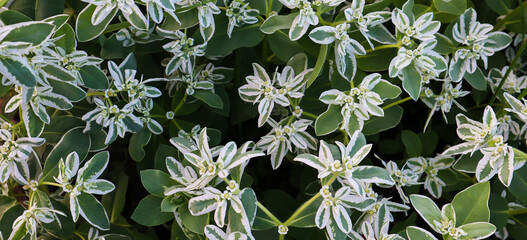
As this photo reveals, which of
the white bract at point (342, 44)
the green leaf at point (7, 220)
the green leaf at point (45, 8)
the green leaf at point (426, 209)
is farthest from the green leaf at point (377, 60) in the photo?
the green leaf at point (7, 220)

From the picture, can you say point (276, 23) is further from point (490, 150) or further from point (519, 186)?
point (519, 186)

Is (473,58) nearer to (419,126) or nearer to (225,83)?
(419,126)

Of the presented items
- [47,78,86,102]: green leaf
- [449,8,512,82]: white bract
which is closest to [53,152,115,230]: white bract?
[47,78,86,102]: green leaf

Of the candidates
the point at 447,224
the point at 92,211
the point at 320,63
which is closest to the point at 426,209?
the point at 447,224

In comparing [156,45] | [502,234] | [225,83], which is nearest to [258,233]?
[225,83]

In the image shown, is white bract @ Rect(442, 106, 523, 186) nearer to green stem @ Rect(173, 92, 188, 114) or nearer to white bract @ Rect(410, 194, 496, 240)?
white bract @ Rect(410, 194, 496, 240)

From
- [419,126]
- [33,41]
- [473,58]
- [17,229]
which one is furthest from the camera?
[419,126]

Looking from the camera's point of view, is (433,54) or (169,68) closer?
(433,54)
